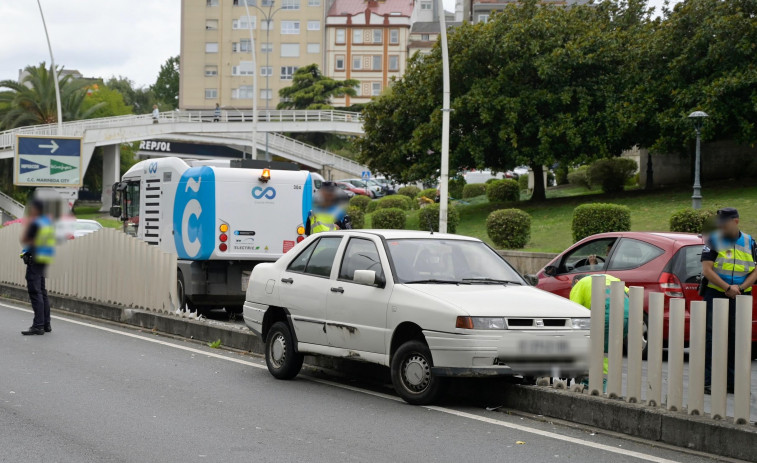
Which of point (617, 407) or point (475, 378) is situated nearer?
point (617, 407)

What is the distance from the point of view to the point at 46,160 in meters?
20.2

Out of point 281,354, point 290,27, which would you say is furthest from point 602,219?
point 290,27

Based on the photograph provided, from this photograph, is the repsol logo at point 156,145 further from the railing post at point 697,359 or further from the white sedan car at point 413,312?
the railing post at point 697,359

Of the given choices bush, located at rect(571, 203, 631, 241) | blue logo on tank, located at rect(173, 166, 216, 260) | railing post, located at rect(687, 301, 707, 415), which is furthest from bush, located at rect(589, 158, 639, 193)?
railing post, located at rect(687, 301, 707, 415)

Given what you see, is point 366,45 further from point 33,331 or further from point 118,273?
point 33,331

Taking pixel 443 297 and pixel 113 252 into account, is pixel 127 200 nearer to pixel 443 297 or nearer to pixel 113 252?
pixel 113 252

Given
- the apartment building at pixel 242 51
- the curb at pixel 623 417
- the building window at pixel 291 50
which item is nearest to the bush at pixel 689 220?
the curb at pixel 623 417

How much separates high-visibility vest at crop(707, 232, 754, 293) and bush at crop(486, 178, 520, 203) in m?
33.0

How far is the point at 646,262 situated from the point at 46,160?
40.5ft

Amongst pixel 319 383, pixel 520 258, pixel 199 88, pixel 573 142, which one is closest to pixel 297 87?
pixel 199 88

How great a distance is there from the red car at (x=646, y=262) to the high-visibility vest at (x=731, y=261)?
3.08 meters

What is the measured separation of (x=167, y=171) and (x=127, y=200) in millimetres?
2577

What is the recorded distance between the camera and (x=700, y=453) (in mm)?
7141

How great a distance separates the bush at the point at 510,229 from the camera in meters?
27.3
